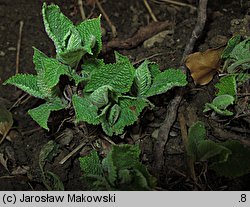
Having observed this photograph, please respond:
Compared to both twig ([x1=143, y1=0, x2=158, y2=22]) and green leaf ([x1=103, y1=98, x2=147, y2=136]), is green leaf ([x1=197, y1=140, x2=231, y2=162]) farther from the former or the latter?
twig ([x1=143, y1=0, x2=158, y2=22])

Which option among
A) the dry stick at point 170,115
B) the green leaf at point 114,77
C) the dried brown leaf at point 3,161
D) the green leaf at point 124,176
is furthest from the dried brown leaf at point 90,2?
the green leaf at point 124,176

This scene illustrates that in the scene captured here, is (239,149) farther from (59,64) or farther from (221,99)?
(59,64)

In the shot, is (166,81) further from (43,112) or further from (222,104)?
(43,112)

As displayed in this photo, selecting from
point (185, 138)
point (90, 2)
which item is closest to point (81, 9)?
point (90, 2)

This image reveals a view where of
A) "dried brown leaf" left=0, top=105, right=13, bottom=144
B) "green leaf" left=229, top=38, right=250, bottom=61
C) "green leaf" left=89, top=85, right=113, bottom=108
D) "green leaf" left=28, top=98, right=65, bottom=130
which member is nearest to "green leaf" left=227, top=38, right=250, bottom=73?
"green leaf" left=229, top=38, right=250, bottom=61

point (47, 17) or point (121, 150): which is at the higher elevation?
point (47, 17)

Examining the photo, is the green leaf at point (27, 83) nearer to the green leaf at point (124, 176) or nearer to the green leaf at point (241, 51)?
the green leaf at point (124, 176)

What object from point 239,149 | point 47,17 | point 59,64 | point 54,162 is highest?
point 47,17

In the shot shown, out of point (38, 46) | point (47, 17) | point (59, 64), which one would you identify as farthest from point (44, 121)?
point (38, 46)
